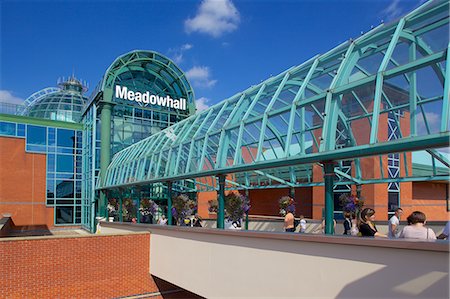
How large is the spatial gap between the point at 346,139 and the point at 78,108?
94.5ft

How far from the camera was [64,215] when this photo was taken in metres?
25.4

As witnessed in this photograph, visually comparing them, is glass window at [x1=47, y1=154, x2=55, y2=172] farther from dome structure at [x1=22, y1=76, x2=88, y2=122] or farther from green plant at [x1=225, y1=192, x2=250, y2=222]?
green plant at [x1=225, y1=192, x2=250, y2=222]

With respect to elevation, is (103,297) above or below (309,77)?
below

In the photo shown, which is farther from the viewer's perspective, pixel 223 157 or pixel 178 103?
pixel 178 103

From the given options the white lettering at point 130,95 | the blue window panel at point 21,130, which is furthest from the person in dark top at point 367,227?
the blue window panel at point 21,130

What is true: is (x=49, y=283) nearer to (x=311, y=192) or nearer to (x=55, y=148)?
(x=311, y=192)

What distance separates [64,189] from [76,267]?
591 inches

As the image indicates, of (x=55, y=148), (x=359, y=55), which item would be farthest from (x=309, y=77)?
(x=55, y=148)

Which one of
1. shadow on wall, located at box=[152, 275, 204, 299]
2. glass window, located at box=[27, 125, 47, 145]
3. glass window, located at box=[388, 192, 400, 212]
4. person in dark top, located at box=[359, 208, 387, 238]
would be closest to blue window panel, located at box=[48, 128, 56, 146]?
glass window, located at box=[27, 125, 47, 145]

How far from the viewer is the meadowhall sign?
2380 cm

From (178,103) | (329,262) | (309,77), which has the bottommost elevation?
(329,262)

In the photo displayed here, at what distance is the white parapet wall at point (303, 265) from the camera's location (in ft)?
16.8

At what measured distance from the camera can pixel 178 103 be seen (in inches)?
1033

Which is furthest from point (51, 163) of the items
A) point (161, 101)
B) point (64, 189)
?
point (161, 101)
